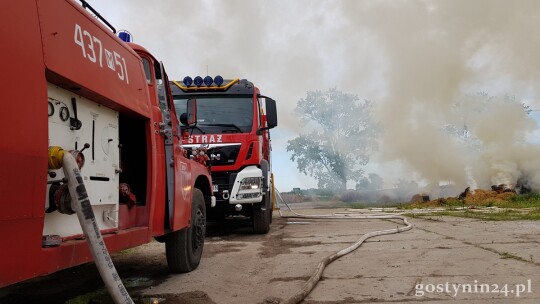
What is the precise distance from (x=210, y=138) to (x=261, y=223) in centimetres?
208

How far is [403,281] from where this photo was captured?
435cm

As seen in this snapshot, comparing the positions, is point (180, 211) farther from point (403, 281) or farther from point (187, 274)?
point (403, 281)

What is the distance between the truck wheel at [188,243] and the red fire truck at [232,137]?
8.13ft

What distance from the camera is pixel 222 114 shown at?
28.1 ft

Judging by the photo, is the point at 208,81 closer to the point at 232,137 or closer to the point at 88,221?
the point at 232,137

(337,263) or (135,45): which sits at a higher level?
(135,45)

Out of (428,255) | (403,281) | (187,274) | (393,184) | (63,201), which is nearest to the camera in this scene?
(63,201)

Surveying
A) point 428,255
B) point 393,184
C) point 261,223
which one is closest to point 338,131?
point 393,184

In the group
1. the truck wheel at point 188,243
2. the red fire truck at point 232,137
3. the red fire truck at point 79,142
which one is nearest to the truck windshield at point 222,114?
the red fire truck at point 232,137

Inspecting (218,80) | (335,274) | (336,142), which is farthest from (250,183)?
(336,142)

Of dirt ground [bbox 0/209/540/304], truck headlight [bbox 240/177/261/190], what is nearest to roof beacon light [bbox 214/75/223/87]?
truck headlight [bbox 240/177/261/190]

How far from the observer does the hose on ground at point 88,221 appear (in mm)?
2473

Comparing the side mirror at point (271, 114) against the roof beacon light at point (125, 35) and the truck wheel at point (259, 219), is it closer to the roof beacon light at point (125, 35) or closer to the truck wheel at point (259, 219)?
the truck wheel at point (259, 219)

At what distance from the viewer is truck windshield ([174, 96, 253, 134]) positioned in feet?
27.7
